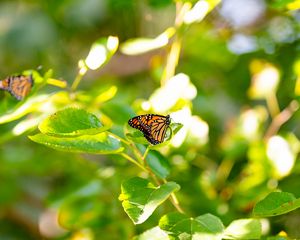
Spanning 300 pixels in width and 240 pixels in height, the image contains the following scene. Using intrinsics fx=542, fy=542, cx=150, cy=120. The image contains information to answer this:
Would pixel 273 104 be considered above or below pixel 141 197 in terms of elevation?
below

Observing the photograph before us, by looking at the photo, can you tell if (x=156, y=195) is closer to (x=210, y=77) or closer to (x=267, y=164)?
(x=267, y=164)

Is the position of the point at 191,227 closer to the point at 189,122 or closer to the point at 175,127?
the point at 175,127

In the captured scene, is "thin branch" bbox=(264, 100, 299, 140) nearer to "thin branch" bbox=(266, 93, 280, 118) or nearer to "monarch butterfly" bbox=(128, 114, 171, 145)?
"thin branch" bbox=(266, 93, 280, 118)

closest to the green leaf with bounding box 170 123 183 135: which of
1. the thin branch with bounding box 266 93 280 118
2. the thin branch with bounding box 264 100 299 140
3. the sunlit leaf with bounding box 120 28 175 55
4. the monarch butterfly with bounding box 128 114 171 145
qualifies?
the monarch butterfly with bounding box 128 114 171 145

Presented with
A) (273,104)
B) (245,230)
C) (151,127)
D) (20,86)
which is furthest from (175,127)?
(273,104)

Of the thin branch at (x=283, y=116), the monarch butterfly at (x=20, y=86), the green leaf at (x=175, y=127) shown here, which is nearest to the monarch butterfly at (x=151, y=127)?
Answer: the green leaf at (x=175, y=127)

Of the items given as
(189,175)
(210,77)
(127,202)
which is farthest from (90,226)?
(210,77)
